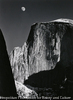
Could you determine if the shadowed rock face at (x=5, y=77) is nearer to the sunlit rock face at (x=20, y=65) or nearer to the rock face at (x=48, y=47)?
the rock face at (x=48, y=47)

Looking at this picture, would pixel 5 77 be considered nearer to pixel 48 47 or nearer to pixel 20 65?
pixel 48 47

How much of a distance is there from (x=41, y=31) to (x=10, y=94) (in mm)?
8842

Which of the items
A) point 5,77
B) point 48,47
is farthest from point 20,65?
point 5,77

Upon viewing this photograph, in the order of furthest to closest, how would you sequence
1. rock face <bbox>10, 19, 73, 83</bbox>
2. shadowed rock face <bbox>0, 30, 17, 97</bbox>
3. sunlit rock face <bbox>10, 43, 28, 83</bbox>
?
1. sunlit rock face <bbox>10, 43, 28, 83</bbox>
2. rock face <bbox>10, 19, 73, 83</bbox>
3. shadowed rock face <bbox>0, 30, 17, 97</bbox>

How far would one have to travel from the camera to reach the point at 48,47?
11.4m

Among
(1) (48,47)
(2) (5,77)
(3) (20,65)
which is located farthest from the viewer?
(3) (20,65)

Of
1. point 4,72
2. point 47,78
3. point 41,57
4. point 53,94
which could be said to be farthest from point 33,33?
point 4,72

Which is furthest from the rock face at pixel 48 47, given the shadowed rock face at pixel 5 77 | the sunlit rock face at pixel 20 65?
the shadowed rock face at pixel 5 77

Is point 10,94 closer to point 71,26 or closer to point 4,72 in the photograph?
point 4,72

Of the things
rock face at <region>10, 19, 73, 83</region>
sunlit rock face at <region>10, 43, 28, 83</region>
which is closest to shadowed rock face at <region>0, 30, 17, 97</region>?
rock face at <region>10, 19, 73, 83</region>

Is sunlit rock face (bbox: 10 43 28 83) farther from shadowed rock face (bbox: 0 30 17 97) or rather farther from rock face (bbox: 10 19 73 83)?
shadowed rock face (bbox: 0 30 17 97)

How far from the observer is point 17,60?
44.4 feet

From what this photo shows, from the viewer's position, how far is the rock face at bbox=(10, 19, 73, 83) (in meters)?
11.1

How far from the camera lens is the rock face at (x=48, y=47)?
11.1m
